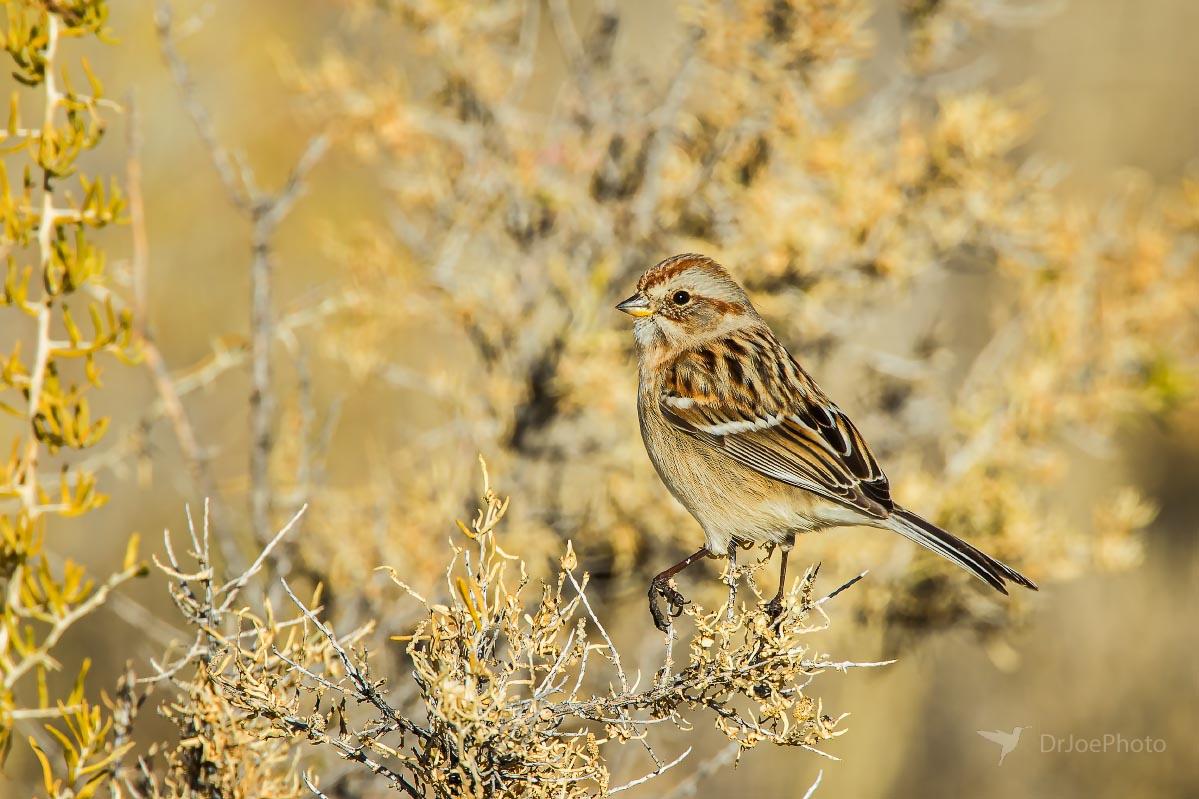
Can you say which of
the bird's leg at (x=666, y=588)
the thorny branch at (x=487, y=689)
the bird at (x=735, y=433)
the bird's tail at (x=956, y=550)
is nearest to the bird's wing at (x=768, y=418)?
the bird at (x=735, y=433)

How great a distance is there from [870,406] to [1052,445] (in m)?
0.71

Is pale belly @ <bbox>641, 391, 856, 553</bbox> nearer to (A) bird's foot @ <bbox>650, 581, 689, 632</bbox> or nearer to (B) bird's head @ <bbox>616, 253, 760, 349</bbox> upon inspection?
(A) bird's foot @ <bbox>650, 581, 689, 632</bbox>

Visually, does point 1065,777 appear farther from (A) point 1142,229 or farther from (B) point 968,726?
(A) point 1142,229

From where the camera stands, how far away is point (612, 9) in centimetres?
416

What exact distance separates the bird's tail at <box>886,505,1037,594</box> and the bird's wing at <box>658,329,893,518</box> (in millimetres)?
120

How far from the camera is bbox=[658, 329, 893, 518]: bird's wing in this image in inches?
117

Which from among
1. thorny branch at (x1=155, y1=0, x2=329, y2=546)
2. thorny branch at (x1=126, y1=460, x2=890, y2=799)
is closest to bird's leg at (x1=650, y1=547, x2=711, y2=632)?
thorny branch at (x1=126, y1=460, x2=890, y2=799)

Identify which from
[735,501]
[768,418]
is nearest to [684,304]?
[768,418]

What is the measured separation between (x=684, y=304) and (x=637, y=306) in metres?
0.14

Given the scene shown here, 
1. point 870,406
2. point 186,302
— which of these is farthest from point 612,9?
point 186,302

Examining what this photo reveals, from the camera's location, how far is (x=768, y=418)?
319 cm

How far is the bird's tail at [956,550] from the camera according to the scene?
96.1 inches

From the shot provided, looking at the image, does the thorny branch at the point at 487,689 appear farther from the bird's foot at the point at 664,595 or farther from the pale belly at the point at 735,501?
the pale belly at the point at 735,501

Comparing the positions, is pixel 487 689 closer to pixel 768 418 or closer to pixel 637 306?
pixel 768 418
